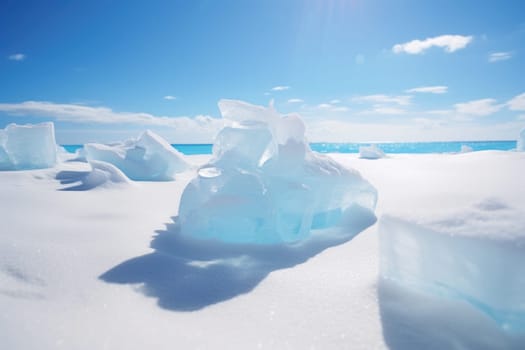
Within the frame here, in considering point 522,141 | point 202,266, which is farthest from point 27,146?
point 522,141

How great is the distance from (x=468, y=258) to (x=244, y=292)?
1285 millimetres

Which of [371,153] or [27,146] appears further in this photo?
[371,153]

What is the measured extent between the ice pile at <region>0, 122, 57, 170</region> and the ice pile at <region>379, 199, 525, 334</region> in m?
9.08

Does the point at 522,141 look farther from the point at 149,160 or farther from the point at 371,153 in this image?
the point at 149,160

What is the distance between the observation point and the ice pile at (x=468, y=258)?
57.9 inches

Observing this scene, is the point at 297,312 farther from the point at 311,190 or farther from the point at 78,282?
the point at 311,190

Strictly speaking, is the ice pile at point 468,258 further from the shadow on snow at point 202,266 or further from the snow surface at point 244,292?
the shadow on snow at point 202,266

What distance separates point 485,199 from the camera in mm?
1836

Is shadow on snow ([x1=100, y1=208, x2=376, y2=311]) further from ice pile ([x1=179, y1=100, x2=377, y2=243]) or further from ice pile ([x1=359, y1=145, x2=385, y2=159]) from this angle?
ice pile ([x1=359, y1=145, x2=385, y2=159])

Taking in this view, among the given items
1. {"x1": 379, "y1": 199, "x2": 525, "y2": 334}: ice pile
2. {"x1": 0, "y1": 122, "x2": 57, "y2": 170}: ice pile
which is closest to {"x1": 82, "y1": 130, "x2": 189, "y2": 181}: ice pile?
{"x1": 0, "y1": 122, "x2": 57, "y2": 170}: ice pile

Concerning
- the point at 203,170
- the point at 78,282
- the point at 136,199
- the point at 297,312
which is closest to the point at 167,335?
the point at 297,312

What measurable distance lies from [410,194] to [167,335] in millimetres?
4453

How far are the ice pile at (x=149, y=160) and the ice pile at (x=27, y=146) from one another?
42.3 inches

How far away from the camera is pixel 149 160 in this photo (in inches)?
314
